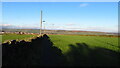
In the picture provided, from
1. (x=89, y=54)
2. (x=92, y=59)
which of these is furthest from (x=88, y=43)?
(x=92, y=59)

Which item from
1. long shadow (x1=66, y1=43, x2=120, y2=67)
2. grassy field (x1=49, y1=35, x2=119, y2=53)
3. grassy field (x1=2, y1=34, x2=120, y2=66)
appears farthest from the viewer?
grassy field (x1=49, y1=35, x2=119, y2=53)

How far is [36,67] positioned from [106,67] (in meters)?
4.25

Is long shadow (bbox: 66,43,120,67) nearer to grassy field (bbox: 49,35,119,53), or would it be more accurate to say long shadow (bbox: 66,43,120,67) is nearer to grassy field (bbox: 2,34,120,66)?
grassy field (bbox: 2,34,120,66)

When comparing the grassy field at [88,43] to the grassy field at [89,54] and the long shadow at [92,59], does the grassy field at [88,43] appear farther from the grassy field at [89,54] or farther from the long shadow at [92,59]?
the long shadow at [92,59]

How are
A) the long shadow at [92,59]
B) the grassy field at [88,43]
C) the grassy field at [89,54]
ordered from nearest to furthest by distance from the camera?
the long shadow at [92,59]
the grassy field at [89,54]
the grassy field at [88,43]

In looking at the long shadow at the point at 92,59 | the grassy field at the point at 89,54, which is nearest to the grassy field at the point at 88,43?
the grassy field at the point at 89,54

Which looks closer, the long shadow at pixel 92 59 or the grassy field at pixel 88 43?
the long shadow at pixel 92 59

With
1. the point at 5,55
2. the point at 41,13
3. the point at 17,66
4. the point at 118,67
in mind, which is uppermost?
the point at 41,13

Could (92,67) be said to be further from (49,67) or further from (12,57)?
(12,57)

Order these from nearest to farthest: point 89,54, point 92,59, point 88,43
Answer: point 92,59 < point 89,54 < point 88,43

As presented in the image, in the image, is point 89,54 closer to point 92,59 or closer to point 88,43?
point 92,59

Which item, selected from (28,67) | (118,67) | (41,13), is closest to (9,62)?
(28,67)

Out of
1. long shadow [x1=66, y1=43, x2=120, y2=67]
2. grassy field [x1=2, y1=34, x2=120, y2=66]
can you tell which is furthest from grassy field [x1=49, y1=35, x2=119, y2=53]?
long shadow [x1=66, y1=43, x2=120, y2=67]

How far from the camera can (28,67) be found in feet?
25.9
